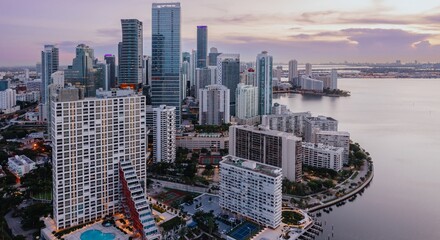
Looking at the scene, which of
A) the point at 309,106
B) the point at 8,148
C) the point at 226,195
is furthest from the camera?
the point at 309,106

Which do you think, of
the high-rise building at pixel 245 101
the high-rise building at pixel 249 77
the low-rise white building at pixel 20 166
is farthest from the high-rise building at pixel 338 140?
the high-rise building at pixel 249 77

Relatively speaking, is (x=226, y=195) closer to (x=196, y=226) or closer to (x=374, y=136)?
(x=196, y=226)

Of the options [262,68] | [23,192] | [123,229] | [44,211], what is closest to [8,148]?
[23,192]

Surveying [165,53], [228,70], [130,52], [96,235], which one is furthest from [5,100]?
[96,235]

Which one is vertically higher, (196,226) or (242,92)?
(242,92)

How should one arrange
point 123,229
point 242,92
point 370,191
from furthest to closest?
point 242,92
point 370,191
point 123,229

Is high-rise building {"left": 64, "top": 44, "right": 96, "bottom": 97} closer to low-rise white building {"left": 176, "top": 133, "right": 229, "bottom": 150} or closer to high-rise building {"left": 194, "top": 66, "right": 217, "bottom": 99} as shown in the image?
low-rise white building {"left": 176, "top": 133, "right": 229, "bottom": 150}
